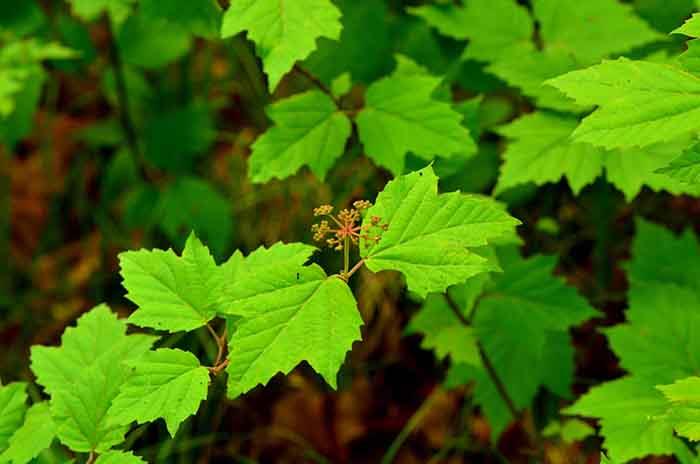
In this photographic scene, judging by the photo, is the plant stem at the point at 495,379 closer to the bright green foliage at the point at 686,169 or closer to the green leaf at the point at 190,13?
the bright green foliage at the point at 686,169

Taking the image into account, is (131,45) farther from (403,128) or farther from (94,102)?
(403,128)

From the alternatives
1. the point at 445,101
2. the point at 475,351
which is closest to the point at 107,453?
the point at 475,351

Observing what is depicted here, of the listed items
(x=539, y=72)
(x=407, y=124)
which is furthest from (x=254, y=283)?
(x=539, y=72)

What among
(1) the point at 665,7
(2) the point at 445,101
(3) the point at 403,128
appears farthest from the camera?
(1) the point at 665,7

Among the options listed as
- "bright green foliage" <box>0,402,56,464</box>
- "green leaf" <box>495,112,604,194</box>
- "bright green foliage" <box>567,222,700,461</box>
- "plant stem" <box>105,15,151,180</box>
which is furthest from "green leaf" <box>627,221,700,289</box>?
"plant stem" <box>105,15,151,180</box>

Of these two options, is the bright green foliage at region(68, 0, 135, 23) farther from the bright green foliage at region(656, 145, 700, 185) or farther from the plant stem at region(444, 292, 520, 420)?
the bright green foliage at region(656, 145, 700, 185)

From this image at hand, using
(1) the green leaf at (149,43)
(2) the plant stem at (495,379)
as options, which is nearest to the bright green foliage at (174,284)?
(2) the plant stem at (495,379)
